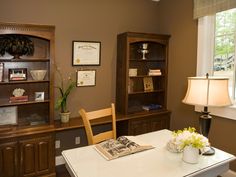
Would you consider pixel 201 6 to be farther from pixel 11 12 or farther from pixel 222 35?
pixel 11 12

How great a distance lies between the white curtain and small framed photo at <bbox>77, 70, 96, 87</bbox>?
5.80 ft

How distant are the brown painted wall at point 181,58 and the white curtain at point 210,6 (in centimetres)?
17

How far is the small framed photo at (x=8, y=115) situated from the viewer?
277cm

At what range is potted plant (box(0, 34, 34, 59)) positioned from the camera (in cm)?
262

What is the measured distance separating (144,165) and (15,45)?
2067 mm

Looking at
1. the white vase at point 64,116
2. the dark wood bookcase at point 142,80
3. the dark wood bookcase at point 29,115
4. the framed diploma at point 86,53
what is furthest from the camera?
the dark wood bookcase at point 142,80

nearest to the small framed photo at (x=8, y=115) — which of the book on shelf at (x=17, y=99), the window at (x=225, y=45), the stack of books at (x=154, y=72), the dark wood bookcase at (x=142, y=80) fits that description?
the book on shelf at (x=17, y=99)

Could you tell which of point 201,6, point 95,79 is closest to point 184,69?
point 201,6

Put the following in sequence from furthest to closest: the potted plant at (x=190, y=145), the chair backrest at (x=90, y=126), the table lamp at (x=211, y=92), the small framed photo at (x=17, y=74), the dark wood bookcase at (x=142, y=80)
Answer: the dark wood bookcase at (x=142, y=80) < the small framed photo at (x=17, y=74) < the chair backrest at (x=90, y=126) < the table lamp at (x=211, y=92) < the potted plant at (x=190, y=145)

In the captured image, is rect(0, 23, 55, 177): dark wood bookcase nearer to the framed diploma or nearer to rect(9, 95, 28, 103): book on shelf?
rect(9, 95, 28, 103): book on shelf

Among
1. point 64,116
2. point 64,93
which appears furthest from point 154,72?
point 64,116

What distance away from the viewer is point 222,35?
3.03 meters

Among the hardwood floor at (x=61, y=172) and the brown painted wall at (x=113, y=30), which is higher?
the brown painted wall at (x=113, y=30)

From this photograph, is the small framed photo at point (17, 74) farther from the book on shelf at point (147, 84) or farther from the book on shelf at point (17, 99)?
the book on shelf at point (147, 84)
